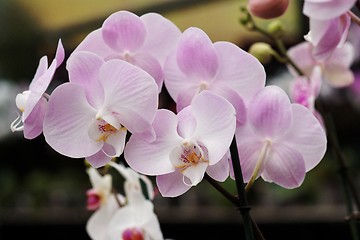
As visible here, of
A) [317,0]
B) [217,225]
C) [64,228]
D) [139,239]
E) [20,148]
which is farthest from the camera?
[20,148]

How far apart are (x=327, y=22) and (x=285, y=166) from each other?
0.08 meters

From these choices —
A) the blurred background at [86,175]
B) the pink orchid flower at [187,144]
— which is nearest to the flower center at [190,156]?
the pink orchid flower at [187,144]

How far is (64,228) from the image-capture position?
2.34m

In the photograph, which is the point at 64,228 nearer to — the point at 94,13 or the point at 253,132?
the point at 94,13

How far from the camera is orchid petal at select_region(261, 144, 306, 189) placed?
0.33 meters

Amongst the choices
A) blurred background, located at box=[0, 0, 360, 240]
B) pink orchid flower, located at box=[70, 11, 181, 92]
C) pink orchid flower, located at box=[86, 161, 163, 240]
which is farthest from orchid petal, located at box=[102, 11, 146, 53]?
blurred background, located at box=[0, 0, 360, 240]

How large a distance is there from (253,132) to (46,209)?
2.30 m

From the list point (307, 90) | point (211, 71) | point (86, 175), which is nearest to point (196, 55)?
point (211, 71)

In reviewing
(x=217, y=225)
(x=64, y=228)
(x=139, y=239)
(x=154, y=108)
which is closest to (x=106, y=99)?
(x=154, y=108)

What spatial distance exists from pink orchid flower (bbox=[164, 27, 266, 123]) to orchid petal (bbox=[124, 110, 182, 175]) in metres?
0.02

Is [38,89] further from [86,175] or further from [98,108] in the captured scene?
[86,175]

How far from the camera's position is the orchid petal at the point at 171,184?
31 cm

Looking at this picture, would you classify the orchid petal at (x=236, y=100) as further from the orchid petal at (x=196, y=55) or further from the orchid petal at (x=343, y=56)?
the orchid petal at (x=343, y=56)

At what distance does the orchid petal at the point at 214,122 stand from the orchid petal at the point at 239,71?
0.03 metres
